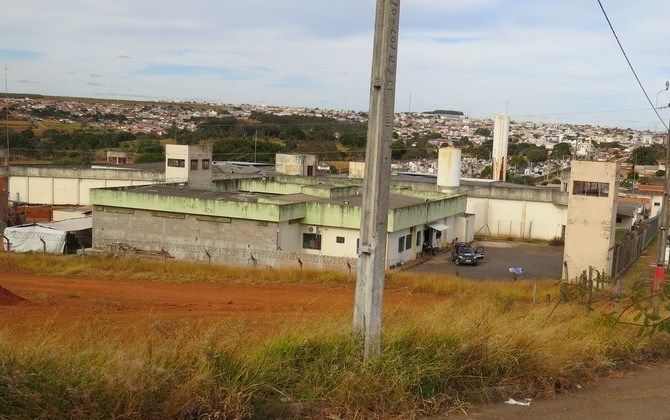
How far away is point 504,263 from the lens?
3409cm

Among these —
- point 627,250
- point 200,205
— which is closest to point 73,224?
point 200,205

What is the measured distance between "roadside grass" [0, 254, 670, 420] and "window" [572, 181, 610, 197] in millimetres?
22516

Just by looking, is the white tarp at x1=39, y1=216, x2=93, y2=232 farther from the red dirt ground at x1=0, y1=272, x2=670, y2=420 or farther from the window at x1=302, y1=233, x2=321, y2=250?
the window at x1=302, y1=233, x2=321, y2=250

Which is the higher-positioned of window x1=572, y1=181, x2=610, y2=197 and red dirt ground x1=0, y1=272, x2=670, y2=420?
window x1=572, y1=181, x2=610, y2=197

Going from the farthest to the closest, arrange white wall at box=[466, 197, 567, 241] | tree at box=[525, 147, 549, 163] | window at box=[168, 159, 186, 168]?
tree at box=[525, 147, 549, 163]
window at box=[168, 159, 186, 168]
white wall at box=[466, 197, 567, 241]

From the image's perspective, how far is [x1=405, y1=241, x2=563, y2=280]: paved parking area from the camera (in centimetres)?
3070

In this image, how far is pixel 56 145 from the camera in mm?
92062

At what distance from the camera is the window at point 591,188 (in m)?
28.8

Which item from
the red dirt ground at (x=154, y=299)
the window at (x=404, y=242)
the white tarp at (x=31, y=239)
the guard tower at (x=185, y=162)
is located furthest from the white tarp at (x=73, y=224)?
the window at (x=404, y=242)

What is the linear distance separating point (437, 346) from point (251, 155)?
80917 millimetres

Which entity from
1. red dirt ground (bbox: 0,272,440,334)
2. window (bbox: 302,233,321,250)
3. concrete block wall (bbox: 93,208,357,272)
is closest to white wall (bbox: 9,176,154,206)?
concrete block wall (bbox: 93,208,357,272)

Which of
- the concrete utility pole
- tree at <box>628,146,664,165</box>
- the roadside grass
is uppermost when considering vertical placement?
tree at <box>628,146,664,165</box>

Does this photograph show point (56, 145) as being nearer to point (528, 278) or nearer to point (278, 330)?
point (528, 278)

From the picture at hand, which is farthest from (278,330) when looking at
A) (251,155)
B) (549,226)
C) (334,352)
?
(251,155)
